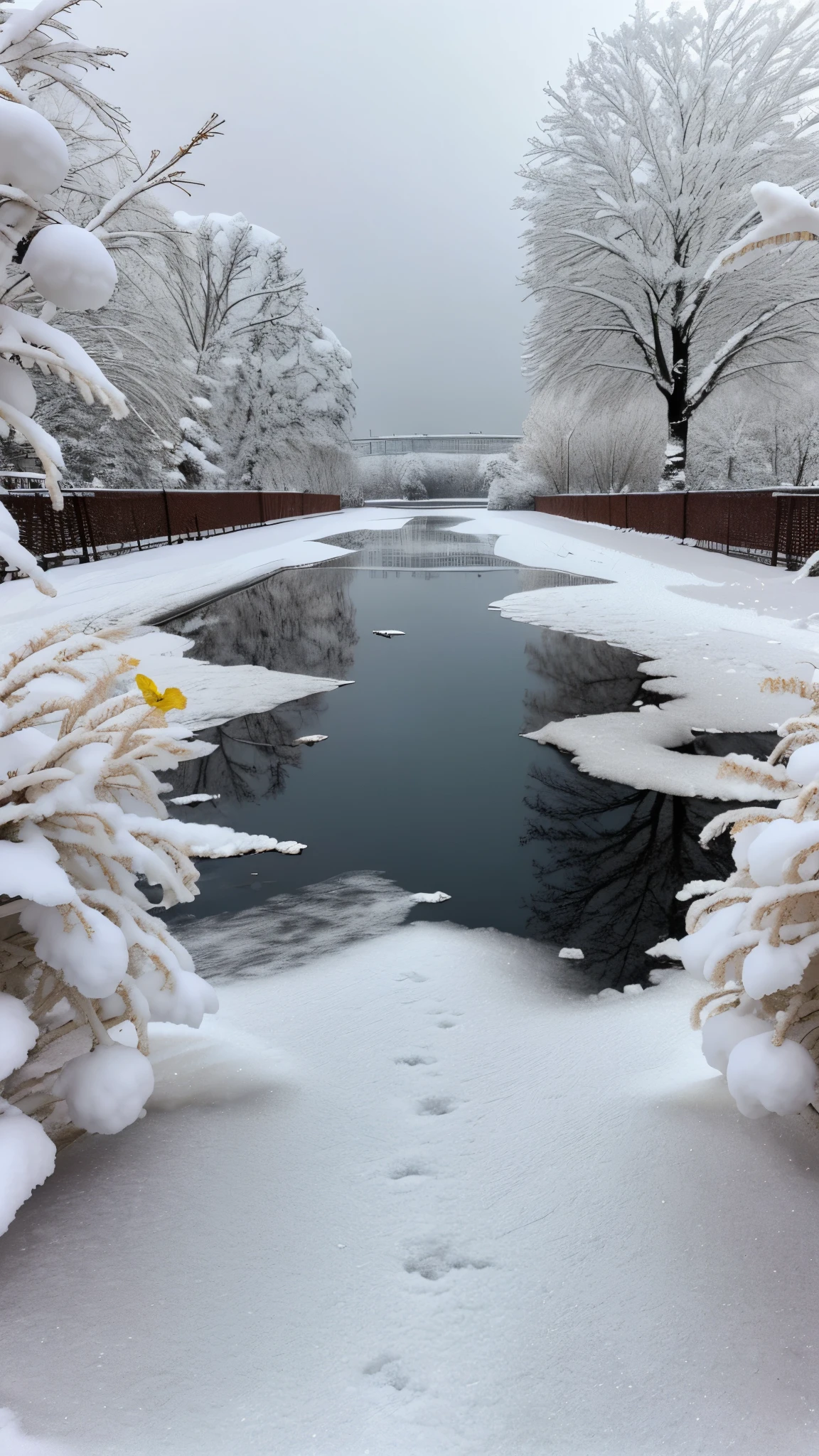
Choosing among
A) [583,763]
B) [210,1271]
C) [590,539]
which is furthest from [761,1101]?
[590,539]

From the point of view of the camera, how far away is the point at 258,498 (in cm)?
2988

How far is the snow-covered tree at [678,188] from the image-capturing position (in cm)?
Answer: 1933

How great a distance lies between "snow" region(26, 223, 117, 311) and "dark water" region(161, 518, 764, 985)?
6.87ft

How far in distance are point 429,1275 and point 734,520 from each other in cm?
1627

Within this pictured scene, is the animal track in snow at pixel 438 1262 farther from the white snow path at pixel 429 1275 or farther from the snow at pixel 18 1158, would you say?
the snow at pixel 18 1158

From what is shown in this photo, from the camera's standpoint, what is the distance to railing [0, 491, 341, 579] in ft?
49.0

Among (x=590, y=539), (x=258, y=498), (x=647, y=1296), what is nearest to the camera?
(x=647, y=1296)

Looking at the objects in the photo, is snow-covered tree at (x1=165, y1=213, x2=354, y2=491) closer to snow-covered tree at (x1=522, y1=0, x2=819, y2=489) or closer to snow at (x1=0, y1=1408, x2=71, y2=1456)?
snow-covered tree at (x1=522, y1=0, x2=819, y2=489)

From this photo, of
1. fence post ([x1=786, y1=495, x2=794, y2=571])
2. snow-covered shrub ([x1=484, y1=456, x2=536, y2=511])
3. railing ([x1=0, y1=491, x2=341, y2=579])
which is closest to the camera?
fence post ([x1=786, y1=495, x2=794, y2=571])

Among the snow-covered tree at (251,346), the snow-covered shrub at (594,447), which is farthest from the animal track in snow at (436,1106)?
the snow-covered tree at (251,346)

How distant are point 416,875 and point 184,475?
94.6 feet

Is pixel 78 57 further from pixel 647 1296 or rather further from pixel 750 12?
pixel 750 12

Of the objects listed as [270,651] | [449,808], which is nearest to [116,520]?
[270,651]

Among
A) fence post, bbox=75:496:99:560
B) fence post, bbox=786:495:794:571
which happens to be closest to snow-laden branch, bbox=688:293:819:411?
fence post, bbox=786:495:794:571
